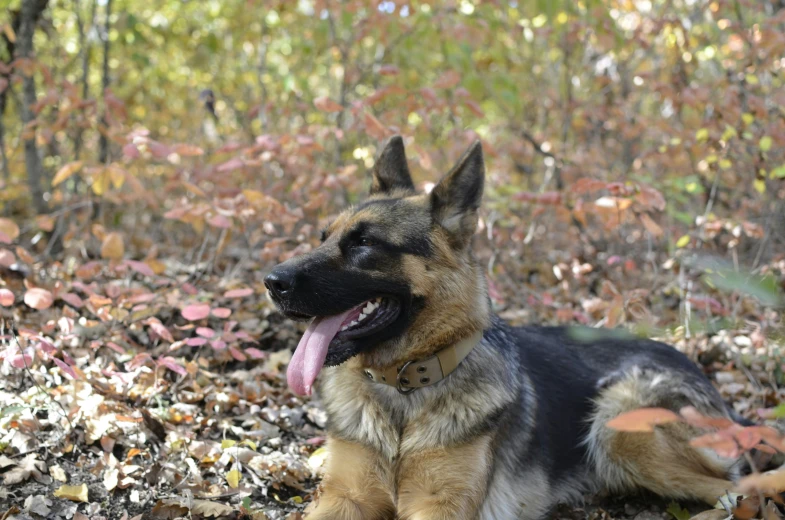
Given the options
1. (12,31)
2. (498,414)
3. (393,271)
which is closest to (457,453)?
(498,414)

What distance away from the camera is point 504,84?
7.65 metres

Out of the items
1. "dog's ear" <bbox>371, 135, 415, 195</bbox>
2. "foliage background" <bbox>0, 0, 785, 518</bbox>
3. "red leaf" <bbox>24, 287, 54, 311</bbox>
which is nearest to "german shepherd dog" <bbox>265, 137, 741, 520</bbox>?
"dog's ear" <bbox>371, 135, 415, 195</bbox>

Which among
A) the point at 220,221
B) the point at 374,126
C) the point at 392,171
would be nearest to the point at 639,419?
the point at 392,171

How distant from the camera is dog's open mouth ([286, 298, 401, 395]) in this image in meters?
3.18

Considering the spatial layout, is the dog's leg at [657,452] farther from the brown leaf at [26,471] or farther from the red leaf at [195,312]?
the brown leaf at [26,471]

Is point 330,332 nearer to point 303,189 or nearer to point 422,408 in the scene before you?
point 422,408

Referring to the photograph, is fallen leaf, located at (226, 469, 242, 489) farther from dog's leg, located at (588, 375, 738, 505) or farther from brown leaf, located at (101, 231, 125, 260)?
dog's leg, located at (588, 375, 738, 505)

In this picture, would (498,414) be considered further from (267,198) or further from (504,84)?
(504,84)

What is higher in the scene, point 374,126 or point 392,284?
point 374,126

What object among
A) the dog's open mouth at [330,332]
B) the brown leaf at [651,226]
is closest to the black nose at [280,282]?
the dog's open mouth at [330,332]

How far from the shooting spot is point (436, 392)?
11.1ft

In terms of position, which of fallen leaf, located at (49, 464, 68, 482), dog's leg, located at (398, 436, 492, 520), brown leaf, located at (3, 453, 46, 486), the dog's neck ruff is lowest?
fallen leaf, located at (49, 464, 68, 482)

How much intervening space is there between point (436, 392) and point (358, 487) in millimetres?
637

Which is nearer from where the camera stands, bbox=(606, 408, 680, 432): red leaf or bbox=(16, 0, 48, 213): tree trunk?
bbox=(606, 408, 680, 432): red leaf
